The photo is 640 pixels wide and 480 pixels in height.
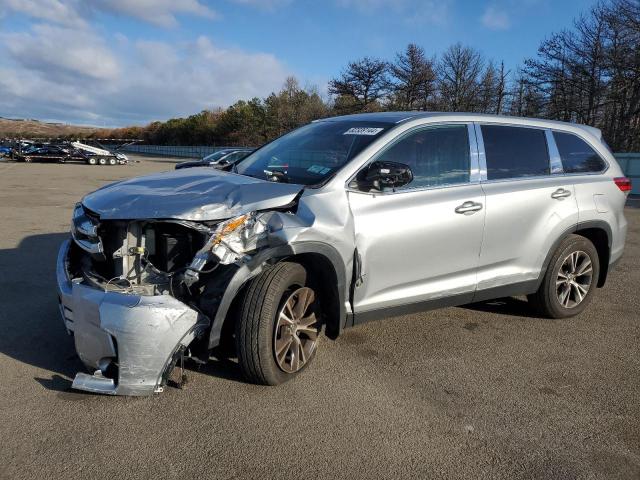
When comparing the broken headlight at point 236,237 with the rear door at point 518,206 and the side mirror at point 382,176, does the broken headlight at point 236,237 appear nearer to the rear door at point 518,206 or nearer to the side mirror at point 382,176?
the side mirror at point 382,176

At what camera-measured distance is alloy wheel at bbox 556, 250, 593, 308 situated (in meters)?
4.89

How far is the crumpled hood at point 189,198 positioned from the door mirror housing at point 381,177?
1.55 ft

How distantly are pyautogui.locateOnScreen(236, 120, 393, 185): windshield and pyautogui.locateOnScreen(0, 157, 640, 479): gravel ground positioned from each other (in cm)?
146

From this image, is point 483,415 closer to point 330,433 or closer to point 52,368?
point 330,433

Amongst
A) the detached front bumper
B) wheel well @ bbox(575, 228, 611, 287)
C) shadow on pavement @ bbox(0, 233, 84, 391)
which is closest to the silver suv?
the detached front bumper

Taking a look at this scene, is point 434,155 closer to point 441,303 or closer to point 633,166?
→ point 441,303

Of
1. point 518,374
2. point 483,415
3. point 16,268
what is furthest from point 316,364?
point 16,268

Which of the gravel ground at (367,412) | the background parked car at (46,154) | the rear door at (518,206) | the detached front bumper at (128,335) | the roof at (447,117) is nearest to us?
the gravel ground at (367,412)

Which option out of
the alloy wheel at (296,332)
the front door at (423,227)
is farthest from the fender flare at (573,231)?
the alloy wheel at (296,332)

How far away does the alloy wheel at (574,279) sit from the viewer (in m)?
4.89

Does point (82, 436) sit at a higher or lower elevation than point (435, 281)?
lower

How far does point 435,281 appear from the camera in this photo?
13.2 feet

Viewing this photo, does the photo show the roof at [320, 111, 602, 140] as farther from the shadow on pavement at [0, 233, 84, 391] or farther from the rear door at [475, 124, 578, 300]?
the shadow on pavement at [0, 233, 84, 391]

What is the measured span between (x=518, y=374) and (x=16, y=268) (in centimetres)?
585
